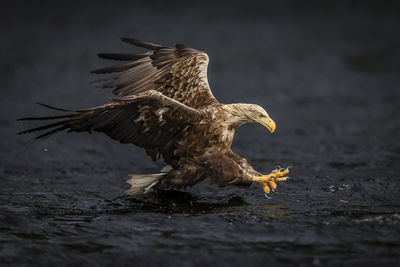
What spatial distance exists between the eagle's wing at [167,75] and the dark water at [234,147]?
3.66 ft

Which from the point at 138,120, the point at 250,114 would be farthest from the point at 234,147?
the point at 138,120

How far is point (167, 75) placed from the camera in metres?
6.89

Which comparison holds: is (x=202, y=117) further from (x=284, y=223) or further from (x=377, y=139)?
(x=377, y=139)

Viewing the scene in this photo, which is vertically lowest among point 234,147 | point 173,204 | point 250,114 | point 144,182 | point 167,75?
point 173,204

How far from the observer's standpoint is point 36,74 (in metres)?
12.5

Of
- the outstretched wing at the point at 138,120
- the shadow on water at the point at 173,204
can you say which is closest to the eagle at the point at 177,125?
the outstretched wing at the point at 138,120

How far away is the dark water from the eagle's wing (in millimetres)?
1117

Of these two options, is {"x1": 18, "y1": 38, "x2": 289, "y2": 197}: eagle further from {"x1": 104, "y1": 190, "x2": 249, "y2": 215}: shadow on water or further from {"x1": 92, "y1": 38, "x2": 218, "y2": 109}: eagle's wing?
{"x1": 104, "y1": 190, "x2": 249, "y2": 215}: shadow on water

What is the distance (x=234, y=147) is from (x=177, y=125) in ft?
9.91

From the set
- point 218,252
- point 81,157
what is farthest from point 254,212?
point 81,157

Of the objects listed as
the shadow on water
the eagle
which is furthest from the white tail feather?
the shadow on water

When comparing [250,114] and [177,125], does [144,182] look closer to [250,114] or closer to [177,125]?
[177,125]

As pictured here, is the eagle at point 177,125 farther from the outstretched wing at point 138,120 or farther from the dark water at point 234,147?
the dark water at point 234,147

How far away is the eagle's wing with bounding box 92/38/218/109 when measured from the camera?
6789 mm
